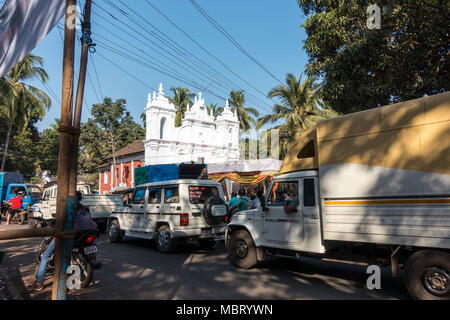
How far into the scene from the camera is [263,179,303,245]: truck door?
632 centimetres

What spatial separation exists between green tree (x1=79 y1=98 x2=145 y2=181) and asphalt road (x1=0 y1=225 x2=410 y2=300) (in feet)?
126

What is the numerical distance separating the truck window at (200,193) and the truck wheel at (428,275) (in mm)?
5674

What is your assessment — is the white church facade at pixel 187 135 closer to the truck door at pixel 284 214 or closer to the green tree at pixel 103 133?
the green tree at pixel 103 133

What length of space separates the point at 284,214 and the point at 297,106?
21005 mm

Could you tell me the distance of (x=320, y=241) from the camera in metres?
5.90

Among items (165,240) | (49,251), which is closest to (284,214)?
(165,240)

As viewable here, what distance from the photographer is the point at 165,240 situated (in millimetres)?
9125

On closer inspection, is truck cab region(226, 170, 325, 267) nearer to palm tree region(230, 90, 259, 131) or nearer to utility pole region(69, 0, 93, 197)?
utility pole region(69, 0, 93, 197)

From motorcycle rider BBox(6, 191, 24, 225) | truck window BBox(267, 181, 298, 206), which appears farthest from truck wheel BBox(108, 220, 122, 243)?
motorcycle rider BBox(6, 191, 24, 225)

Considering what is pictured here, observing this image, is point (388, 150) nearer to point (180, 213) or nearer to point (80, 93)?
point (80, 93)

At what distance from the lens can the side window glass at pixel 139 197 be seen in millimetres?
10349

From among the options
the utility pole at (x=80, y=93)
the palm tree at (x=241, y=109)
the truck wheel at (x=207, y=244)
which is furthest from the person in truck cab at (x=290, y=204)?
the palm tree at (x=241, y=109)

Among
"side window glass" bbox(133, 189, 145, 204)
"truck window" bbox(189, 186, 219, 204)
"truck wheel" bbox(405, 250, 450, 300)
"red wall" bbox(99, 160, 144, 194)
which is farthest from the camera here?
"red wall" bbox(99, 160, 144, 194)
